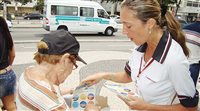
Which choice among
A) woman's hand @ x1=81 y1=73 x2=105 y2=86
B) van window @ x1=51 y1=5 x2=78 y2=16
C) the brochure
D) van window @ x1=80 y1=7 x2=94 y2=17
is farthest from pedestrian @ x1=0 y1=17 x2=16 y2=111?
van window @ x1=80 y1=7 x2=94 y2=17

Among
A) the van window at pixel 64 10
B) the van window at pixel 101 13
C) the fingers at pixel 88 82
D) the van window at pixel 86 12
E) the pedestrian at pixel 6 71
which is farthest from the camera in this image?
the van window at pixel 101 13

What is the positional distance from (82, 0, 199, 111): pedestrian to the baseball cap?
338 mm

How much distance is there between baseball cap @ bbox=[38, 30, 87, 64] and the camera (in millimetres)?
1615

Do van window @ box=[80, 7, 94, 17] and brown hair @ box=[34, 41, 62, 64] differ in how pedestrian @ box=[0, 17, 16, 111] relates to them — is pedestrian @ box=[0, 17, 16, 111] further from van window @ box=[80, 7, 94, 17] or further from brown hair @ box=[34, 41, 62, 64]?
van window @ box=[80, 7, 94, 17]

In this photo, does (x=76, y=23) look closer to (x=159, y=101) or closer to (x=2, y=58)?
(x=2, y=58)

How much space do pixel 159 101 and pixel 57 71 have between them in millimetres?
632

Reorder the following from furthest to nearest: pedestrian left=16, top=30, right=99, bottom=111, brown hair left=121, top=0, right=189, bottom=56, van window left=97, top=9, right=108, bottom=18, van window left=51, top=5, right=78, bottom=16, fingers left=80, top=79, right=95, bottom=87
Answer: van window left=97, top=9, right=108, bottom=18, van window left=51, top=5, right=78, bottom=16, fingers left=80, top=79, right=95, bottom=87, brown hair left=121, top=0, right=189, bottom=56, pedestrian left=16, top=30, right=99, bottom=111

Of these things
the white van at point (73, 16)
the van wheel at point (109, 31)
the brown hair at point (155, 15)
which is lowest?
the van wheel at point (109, 31)

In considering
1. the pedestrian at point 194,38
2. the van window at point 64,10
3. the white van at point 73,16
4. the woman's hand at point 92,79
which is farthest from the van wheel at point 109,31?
the woman's hand at point 92,79

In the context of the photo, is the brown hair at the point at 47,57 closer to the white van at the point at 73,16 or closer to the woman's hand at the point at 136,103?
the woman's hand at the point at 136,103

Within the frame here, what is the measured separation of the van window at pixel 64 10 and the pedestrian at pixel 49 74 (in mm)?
15723

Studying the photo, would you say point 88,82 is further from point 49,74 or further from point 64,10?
point 64,10

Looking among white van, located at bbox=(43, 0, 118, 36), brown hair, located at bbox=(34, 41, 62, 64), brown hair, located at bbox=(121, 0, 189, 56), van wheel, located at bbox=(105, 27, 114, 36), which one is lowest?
van wheel, located at bbox=(105, 27, 114, 36)

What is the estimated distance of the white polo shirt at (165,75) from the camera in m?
1.68
